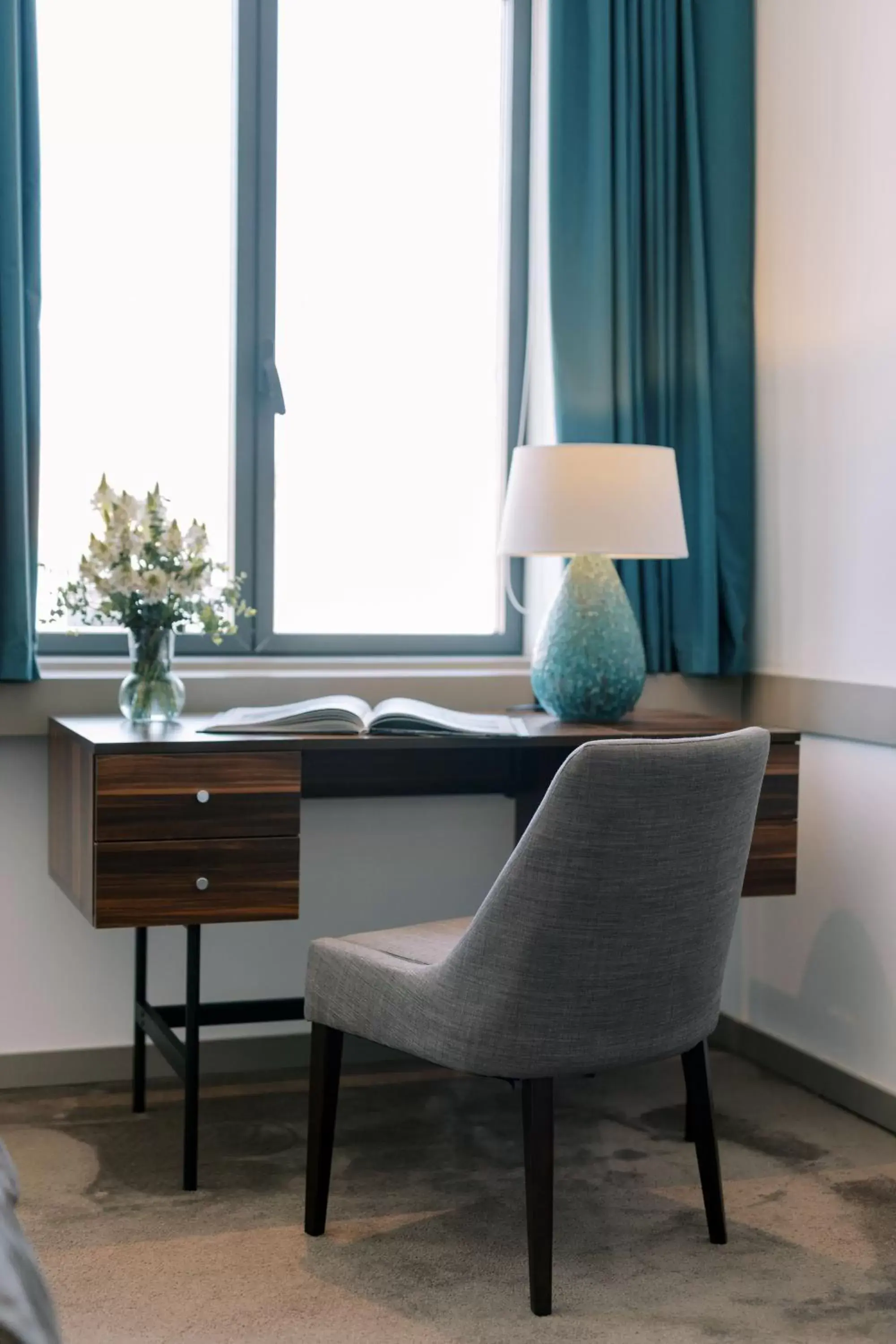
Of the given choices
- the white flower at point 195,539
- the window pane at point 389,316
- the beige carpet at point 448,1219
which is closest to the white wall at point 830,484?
the beige carpet at point 448,1219

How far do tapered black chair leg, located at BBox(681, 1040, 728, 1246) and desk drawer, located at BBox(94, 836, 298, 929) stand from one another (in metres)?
0.67

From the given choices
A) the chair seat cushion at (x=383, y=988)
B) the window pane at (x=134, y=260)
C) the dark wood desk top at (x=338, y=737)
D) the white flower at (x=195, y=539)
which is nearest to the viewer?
the chair seat cushion at (x=383, y=988)

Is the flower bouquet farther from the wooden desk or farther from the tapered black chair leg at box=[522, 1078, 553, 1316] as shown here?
the tapered black chair leg at box=[522, 1078, 553, 1316]

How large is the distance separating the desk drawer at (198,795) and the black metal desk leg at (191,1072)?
0.63ft

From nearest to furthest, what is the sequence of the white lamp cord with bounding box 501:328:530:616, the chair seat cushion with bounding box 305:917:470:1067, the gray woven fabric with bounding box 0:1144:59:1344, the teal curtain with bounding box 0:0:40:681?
the gray woven fabric with bounding box 0:1144:59:1344
the chair seat cushion with bounding box 305:917:470:1067
the teal curtain with bounding box 0:0:40:681
the white lamp cord with bounding box 501:328:530:616

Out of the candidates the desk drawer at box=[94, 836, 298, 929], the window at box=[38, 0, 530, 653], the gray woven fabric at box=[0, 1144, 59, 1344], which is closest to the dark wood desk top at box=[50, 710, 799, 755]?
the desk drawer at box=[94, 836, 298, 929]

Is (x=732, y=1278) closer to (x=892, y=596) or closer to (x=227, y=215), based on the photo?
(x=892, y=596)

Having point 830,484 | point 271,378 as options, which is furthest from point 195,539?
point 830,484

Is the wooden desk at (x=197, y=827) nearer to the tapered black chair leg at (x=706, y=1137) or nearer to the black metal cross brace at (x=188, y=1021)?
the black metal cross brace at (x=188, y=1021)

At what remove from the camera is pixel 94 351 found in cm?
306

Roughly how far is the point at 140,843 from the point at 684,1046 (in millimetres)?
885

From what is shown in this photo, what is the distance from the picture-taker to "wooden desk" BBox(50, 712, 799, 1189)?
227 centimetres

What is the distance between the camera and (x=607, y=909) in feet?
6.36

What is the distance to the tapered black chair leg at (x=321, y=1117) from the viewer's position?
7.27 feet
